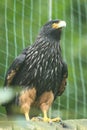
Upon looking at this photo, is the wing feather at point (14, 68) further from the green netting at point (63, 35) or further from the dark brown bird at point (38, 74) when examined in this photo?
the green netting at point (63, 35)

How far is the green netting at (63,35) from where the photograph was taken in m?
6.19

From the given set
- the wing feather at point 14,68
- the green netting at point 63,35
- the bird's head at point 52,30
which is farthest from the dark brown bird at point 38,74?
the green netting at point 63,35

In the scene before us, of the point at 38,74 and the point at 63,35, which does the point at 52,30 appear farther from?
the point at 63,35

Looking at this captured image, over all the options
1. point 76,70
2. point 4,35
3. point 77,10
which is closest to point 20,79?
point 4,35

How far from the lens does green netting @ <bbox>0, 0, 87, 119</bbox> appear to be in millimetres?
6191

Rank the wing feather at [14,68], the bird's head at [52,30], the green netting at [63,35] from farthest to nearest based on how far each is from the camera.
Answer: the green netting at [63,35] < the bird's head at [52,30] < the wing feather at [14,68]

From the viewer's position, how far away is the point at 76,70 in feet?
23.2

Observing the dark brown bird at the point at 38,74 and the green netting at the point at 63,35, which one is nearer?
the dark brown bird at the point at 38,74

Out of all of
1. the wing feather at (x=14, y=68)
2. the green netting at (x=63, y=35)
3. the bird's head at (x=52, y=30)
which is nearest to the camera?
the wing feather at (x=14, y=68)

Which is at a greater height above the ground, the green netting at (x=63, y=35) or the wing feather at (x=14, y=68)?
the green netting at (x=63, y=35)

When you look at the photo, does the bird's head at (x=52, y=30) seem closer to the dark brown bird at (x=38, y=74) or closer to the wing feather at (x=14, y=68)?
the dark brown bird at (x=38, y=74)

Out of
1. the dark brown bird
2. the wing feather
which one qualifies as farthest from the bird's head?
the wing feather

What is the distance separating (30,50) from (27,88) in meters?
0.33

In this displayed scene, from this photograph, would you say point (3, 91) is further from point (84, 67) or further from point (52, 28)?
point (84, 67)
